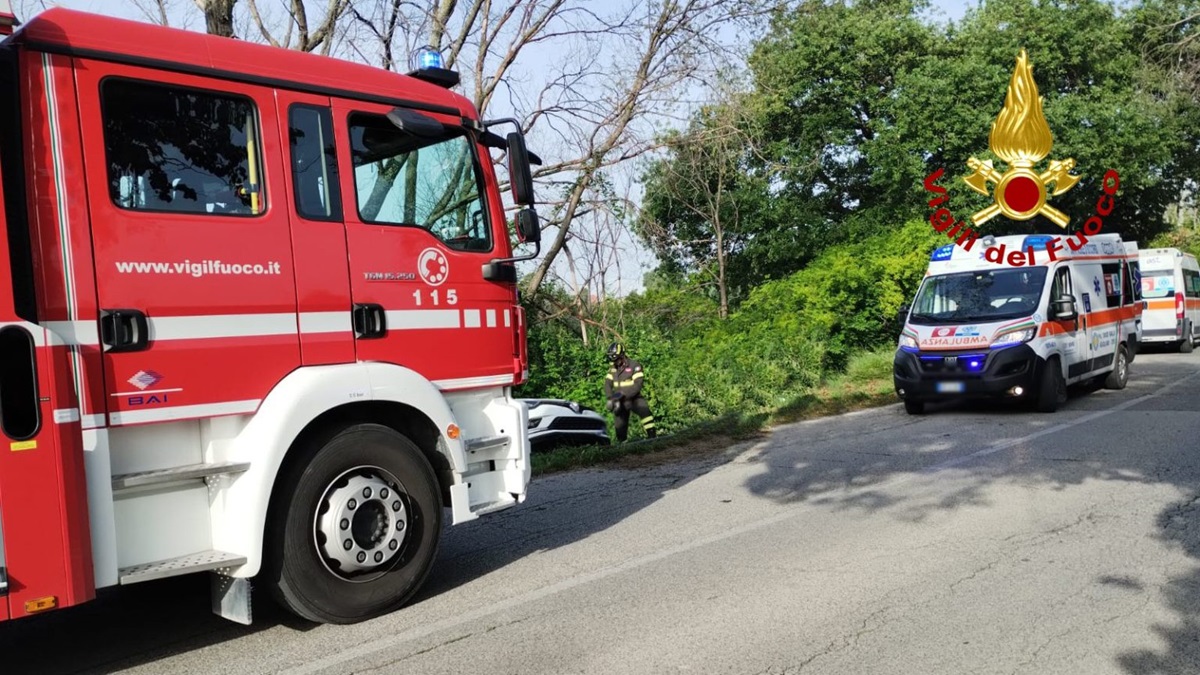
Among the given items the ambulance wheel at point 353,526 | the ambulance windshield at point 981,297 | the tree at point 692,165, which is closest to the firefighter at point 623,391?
the tree at point 692,165

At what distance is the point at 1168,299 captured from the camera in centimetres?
2317

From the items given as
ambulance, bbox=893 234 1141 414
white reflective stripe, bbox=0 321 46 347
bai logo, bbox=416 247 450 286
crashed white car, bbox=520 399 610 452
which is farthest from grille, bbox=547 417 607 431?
white reflective stripe, bbox=0 321 46 347

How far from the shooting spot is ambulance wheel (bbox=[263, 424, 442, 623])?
460 centimetres

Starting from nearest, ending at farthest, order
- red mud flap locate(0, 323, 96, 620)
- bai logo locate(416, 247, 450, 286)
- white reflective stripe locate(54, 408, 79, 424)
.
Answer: red mud flap locate(0, 323, 96, 620) < white reflective stripe locate(54, 408, 79, 424) < bai logo locate(416, 247, 450, 286)

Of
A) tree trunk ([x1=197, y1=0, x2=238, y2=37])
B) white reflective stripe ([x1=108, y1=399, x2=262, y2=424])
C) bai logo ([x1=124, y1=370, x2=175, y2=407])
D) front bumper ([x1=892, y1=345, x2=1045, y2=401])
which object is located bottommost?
front bumper ([x1=892, y1=345, x2=1045, y2=401])

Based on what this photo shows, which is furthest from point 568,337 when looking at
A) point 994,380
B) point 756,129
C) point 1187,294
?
point 1187,294

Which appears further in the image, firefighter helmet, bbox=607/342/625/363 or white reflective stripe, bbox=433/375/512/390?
firefighter helmet, bbox=607/342/625/363

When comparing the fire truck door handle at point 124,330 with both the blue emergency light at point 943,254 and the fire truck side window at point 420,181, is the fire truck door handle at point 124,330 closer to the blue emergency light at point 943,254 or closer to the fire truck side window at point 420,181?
the fire truck side window at point 420,181

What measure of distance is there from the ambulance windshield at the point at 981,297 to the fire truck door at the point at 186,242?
10135mm

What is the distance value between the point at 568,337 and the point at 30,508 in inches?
569

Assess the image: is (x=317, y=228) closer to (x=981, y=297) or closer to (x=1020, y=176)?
(x=981, y=297)

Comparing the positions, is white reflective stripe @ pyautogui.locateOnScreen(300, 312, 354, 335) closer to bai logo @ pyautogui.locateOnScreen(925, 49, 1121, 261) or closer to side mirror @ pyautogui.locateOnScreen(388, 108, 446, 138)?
side mirror @ pyautogui.locateOnScreen(388, 108, 446, 138)

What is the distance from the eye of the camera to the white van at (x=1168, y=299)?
2303 centimetres

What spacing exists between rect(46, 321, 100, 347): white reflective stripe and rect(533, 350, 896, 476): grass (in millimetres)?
5527
